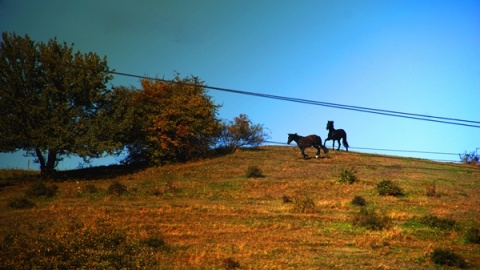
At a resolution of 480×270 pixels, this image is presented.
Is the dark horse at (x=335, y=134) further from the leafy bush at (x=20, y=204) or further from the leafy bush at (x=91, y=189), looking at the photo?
the leafy bush at (x=20, y=204)

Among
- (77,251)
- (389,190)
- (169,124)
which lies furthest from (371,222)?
(169,124)

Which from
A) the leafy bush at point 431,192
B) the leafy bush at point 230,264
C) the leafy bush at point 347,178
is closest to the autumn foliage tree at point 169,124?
the leafy bush at point 347,178

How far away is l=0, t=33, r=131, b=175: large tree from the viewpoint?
35.6m

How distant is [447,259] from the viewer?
16.0 m

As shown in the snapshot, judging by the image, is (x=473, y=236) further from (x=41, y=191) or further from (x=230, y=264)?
(x=41, y=191)

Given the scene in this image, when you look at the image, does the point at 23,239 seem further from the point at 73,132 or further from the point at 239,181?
the point at 73,132

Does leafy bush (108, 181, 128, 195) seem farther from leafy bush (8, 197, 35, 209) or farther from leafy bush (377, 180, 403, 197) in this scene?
leafy bush (377, 180, 403, 197)

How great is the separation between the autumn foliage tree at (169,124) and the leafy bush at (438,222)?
26964mm

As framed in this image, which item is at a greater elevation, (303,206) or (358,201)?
(358,201)

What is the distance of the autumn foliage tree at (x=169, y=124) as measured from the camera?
42719mm

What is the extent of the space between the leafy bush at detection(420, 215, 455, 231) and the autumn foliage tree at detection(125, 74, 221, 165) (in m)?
27.0

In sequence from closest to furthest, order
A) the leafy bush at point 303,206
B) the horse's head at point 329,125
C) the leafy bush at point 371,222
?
the leafy bush at point 371,222, the leafy bush at point 303,206, the horse's head at point 329,125

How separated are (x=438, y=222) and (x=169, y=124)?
Answer: 28.8m

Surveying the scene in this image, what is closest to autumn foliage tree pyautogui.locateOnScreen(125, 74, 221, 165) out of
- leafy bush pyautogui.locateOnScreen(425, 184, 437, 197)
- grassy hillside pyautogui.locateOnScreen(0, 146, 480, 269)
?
grassy hillside pyautogui.locateOnScreen(0, 146, 480, 269)
